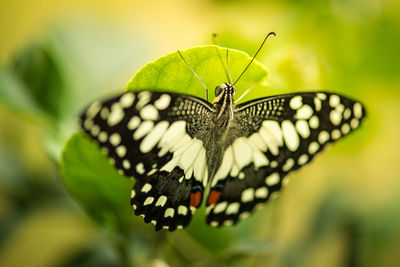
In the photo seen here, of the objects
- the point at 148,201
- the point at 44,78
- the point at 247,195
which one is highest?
the point at 44,78

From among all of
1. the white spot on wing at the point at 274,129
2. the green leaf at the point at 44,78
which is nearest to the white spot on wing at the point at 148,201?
the white spot on wing at the point at 274,129

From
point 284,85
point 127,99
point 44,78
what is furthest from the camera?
point 44,78

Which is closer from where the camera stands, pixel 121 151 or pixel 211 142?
pixel 121 151

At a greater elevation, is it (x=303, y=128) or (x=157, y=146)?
(x=303, y=128)

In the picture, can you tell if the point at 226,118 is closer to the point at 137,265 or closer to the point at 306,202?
the point at 137,265

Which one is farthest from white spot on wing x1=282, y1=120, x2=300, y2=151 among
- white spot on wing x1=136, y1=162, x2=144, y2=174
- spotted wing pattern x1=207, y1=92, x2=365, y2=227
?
white spot on wing x1=136, y1=162, x2=144, y2=174

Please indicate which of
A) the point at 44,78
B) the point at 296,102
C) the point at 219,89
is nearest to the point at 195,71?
the point at 219,89

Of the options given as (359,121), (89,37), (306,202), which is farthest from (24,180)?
(306,202)

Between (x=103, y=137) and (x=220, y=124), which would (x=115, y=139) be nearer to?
(x=103, y=137)
